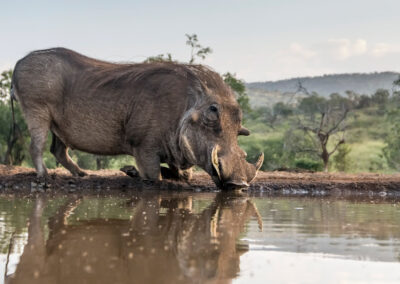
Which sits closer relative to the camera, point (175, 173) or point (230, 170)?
point (230, 170)

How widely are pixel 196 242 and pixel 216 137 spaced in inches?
163

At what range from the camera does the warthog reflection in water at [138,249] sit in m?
3.21

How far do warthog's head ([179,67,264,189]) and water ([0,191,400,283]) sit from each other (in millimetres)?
893

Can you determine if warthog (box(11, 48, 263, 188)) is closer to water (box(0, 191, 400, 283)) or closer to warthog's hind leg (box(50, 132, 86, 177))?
warthog's hind leg (box(50, 132, 86, 177))

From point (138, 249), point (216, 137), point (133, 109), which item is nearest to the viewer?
point (138, 249)

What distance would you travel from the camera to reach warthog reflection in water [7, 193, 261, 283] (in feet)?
10.5

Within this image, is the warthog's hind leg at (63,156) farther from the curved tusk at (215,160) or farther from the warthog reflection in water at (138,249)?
the warthog reflection in water at (138,249)

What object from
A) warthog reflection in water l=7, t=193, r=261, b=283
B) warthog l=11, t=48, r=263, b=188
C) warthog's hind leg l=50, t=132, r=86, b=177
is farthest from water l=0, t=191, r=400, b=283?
warthog's hind leg l=50, t=132, r=86, b=177

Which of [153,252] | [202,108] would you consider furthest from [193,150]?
[153,252]

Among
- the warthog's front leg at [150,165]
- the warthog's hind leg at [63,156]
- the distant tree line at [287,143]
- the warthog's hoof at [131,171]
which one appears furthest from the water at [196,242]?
the distant tree line at [287,143]

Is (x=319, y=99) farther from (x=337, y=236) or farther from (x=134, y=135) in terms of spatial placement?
(x=337, y=236)

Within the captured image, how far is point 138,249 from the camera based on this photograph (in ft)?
12.8

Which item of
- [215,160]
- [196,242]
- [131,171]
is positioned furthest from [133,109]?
[196,242]

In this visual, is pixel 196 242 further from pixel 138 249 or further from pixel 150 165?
pixel 150 165
